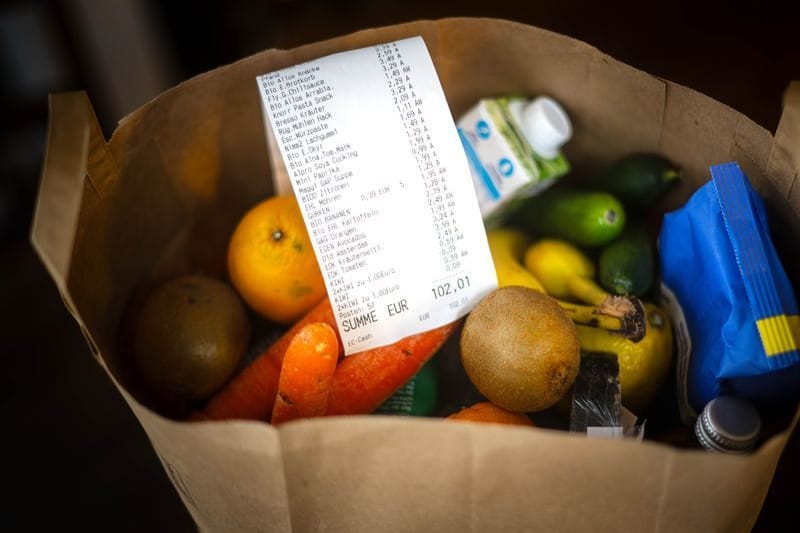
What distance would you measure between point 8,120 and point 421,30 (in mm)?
958

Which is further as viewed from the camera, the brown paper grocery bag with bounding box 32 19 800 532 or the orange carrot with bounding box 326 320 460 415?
the orange carrot with bounding box 326 320 460 415

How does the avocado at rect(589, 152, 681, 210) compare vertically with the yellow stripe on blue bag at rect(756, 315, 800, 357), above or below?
above

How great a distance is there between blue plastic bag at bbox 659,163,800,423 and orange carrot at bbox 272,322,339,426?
308 millimetres

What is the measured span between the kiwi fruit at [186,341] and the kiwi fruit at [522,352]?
223mm

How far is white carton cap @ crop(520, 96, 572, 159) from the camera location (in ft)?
2.24

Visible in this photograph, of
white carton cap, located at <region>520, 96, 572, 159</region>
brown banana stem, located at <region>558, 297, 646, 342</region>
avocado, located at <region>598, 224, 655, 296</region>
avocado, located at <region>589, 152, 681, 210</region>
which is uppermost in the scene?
white carton cap, located at <region>520, 96, 572, 159</region>

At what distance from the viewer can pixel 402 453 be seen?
439 millimetres

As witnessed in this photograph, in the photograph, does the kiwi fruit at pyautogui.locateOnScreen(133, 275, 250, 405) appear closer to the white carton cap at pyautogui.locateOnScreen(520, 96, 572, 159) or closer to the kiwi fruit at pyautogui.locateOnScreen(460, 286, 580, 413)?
the kiwi fruit at pyautogui.locateOnScreen(460, 286, 580, 413)

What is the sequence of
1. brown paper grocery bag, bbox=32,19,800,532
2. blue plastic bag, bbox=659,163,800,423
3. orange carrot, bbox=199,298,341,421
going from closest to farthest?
brown paper grocery bag, bbox=32,19,800,532 < blue plastic bag, bbox=659,163,800,423 < orange carrot, bbox=199,298,341,421

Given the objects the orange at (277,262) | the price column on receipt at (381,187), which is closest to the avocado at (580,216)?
the price column on receipt at (381,187)

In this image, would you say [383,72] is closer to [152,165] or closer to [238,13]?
[152,165]

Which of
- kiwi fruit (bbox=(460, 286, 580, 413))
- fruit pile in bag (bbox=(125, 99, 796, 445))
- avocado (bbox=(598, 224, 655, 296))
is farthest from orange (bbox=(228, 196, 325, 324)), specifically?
avocado (bbox=(598, 224, 655, 296))

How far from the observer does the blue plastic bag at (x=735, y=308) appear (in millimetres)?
533

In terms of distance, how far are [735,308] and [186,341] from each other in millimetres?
453
